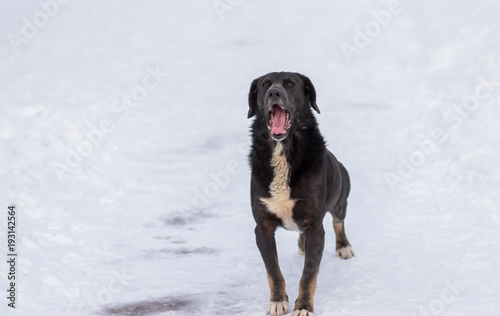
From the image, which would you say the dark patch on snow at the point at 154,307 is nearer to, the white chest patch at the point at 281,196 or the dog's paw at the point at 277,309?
the dog's paw at the point at 277,309

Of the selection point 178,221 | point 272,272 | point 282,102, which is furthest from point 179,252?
point 282,102

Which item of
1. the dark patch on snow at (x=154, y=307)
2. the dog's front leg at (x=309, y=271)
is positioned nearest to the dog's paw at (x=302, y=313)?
the dog's front leg at (x=309, y=271)

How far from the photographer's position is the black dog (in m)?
5.72

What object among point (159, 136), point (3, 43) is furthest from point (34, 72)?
point (159, 136)

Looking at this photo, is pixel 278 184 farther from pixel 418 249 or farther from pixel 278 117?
pixel 418 249

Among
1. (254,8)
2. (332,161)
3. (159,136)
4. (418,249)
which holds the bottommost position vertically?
(418,249)

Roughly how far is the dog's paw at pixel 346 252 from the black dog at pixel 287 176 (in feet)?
3.78

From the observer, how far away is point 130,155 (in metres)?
11.2

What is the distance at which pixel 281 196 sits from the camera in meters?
5.78

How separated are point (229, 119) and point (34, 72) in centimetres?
515

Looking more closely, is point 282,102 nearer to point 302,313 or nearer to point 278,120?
point 278,120

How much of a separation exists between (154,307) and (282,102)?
7.13 ft

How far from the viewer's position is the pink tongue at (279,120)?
585 cm

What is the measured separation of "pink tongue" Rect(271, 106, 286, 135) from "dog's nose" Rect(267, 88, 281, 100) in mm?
232
